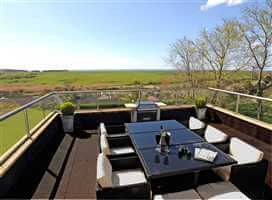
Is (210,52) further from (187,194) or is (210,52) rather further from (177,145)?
(187,194)

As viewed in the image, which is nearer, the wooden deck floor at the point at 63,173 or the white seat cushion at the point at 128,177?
the white seat cushion at the point at 128,177

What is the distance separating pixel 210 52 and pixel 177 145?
9.85 meters

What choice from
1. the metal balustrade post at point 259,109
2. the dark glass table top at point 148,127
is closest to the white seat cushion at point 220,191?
the dark glass table top at point 148,127

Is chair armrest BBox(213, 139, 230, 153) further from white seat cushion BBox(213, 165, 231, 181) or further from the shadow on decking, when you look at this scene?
the shadow on decking

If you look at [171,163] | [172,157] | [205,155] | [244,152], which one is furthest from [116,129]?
[244,152]

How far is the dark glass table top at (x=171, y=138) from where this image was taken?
2.48m

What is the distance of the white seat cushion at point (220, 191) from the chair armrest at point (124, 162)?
0.88 m

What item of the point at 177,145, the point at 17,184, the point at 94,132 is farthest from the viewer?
the point at 94,132

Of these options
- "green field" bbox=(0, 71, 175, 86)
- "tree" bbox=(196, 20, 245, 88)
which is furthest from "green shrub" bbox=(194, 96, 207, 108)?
"green field" bbox=(0, 71, 175, 86)

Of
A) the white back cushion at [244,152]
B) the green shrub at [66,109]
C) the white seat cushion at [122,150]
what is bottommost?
the white seat cushion at [122,150]

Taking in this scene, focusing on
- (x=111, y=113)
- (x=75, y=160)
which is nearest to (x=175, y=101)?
(x=111, y=113)

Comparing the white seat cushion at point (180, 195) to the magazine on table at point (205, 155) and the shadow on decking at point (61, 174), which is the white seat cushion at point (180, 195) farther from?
the shadow on decking at point (61, 174)

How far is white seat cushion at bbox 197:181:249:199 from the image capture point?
1.73 meters

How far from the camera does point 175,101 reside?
228 inches
